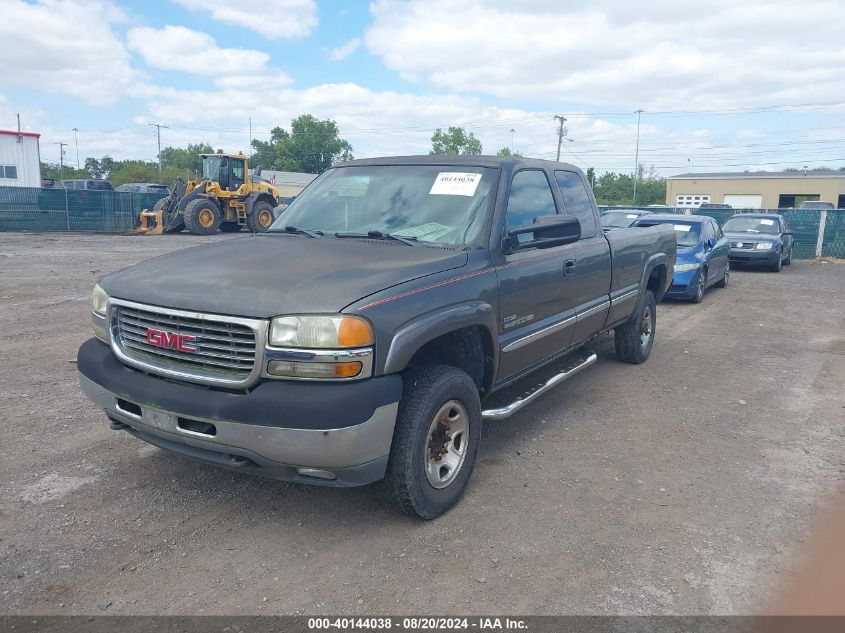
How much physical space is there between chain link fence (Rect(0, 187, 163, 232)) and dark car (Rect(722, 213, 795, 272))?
72.3ft

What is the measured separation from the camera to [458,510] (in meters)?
3.70

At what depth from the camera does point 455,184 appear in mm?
4301

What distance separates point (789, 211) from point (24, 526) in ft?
75.9

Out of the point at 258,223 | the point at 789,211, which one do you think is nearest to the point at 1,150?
the point at 258,223

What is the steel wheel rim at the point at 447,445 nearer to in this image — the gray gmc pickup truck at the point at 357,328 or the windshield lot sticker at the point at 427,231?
the gray gmc pickup truck at the point at 357,328

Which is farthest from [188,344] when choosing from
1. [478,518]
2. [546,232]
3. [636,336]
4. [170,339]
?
[636,336]

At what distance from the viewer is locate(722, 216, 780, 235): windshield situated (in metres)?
17.7

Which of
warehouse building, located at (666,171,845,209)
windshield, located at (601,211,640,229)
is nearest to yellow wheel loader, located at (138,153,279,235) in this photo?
windshield, located at (601,211,640,229)

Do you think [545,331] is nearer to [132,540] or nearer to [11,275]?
[132,540]

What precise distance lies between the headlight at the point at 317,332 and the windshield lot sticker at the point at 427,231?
121 centimetres

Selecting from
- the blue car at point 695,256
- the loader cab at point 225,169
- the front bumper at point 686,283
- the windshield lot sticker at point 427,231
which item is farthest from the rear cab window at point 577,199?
the loader cab at point 225,169

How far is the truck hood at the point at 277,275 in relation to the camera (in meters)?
3.05

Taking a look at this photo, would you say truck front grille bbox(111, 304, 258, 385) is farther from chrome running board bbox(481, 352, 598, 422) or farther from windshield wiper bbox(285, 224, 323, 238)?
chrome running board bbox(481, 352, 598, 422)

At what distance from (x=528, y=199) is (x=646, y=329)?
325cm
